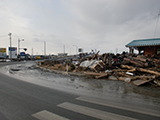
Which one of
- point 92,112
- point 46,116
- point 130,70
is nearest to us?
point 46,116

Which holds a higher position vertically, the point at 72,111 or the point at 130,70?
the point at 130,70

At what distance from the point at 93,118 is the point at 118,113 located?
1.01 meters

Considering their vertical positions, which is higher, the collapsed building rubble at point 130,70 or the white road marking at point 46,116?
the collapsed building rubble at point 130,70

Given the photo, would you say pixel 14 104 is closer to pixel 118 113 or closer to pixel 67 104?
pixel 67 104

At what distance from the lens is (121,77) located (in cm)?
1003

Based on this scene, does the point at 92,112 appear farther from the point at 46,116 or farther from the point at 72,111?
the point at 46,116

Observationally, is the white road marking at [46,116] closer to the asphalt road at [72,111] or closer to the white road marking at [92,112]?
the asphalt road at [72,111]

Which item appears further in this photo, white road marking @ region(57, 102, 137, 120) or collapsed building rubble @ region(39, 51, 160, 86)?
collapsed building rubble @ region(39, 51, 160, 86)

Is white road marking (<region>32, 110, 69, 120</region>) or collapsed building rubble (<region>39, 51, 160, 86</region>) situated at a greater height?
collapsed building rubble (<region>39, 51, 160, 86</region>)

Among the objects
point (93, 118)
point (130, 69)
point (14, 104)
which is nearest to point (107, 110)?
point (93, 118)

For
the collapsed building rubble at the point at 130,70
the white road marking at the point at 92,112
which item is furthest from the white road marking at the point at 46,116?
the collapsed building rubble at the point at 130,70

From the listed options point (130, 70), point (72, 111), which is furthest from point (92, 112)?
point (130, 70)

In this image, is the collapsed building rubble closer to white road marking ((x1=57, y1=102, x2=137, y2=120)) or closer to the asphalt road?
the asphalt road

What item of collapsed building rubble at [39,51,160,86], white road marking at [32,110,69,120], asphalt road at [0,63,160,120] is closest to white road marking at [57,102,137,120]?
asphalt road at [0,63,160,120]
